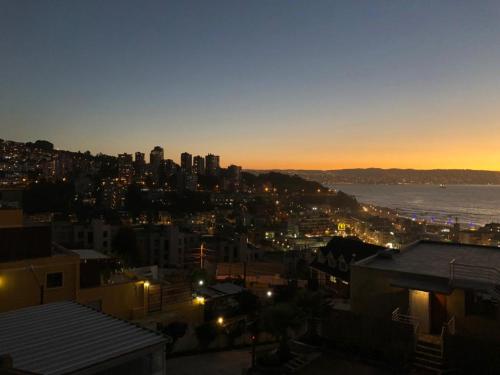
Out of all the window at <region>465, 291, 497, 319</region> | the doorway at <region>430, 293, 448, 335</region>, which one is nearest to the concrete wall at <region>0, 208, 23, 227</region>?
the doorway at <region>430, 293, 448, 335</region>

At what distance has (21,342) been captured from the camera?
5.50 metres

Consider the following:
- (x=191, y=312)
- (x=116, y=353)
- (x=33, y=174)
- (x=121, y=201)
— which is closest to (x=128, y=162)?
(x=33, y=174)

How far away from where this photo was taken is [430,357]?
807cm

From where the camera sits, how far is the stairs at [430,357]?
782 centimetres

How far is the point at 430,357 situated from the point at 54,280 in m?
10.0

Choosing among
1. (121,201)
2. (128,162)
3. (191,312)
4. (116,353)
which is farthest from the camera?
(128,162)

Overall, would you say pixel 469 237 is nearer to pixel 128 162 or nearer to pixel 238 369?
pixel 238 369

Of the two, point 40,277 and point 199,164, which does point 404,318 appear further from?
point 199,164

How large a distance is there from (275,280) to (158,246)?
17.5 m

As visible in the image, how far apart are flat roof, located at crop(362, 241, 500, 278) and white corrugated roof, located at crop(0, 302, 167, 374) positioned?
666 centimetres

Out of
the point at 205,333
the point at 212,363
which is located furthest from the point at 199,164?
the point at 212,363

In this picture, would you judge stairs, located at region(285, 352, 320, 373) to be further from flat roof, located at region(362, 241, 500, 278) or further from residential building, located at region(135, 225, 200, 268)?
residential building, located at region(135, 225, 200, 268)

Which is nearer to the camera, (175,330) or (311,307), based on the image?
(311,307)

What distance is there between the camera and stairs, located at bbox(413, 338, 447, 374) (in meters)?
7.82
